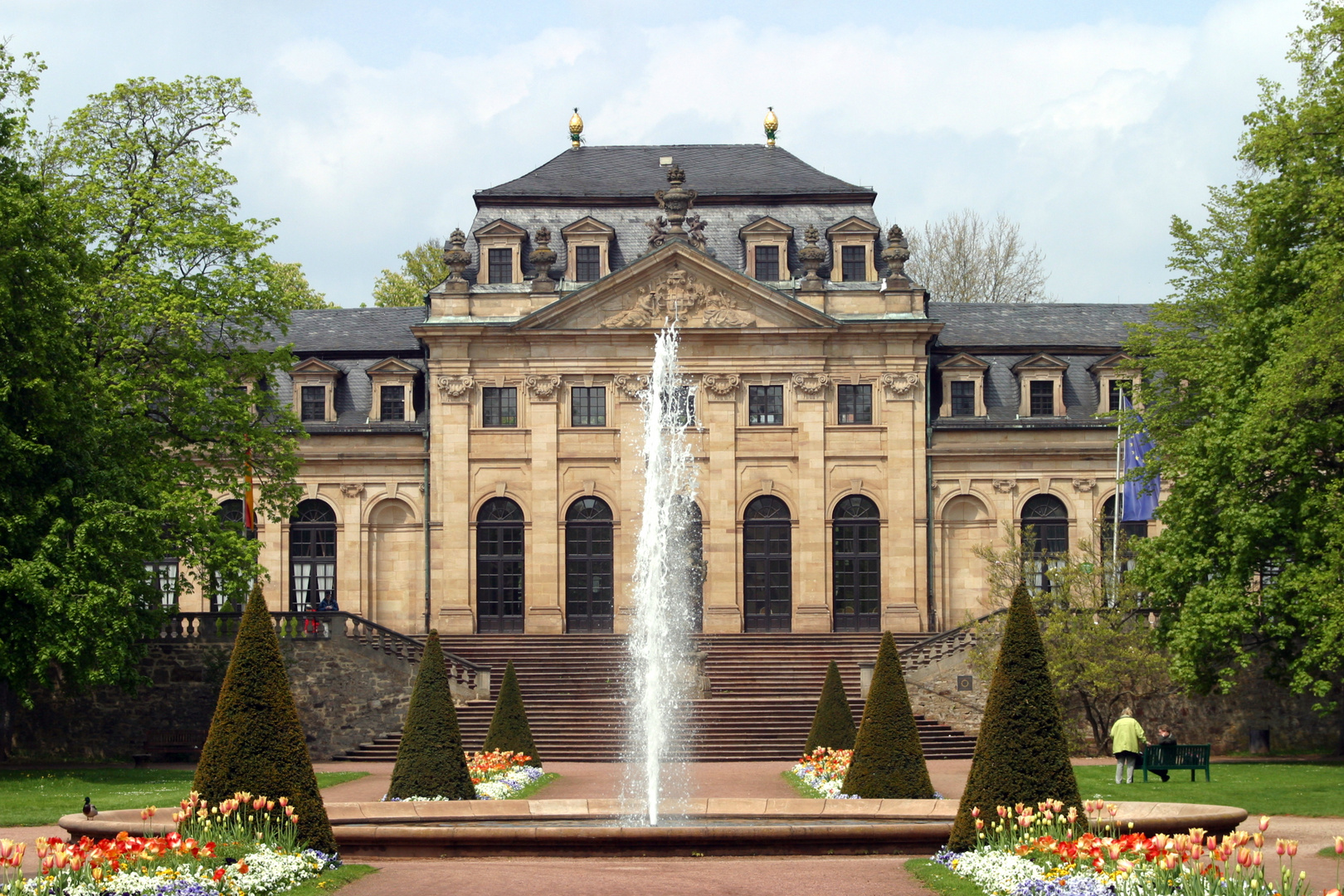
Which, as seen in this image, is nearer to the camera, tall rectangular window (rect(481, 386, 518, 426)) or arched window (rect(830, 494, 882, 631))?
arched window (rect(830, 494, 882, 631))

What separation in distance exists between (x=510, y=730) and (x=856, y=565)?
18633 mm

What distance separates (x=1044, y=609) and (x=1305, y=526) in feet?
27.5

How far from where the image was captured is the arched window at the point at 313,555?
48.4 m

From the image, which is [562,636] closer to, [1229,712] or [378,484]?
[378,484]

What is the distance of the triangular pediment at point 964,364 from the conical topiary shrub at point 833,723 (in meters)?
18.7

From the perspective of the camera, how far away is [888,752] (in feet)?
78.7

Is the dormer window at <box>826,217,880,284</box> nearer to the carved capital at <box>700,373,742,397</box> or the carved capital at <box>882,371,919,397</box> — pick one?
the carved capital at <box>882,371,919,397</box>

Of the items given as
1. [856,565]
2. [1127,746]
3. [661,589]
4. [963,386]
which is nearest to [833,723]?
[1127,746]

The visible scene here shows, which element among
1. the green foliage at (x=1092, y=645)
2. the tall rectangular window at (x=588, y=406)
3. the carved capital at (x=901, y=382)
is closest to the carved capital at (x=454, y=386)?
the tall rectangular window at (x=588, y=406)

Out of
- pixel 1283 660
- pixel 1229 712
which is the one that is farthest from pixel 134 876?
pixel 1229 712

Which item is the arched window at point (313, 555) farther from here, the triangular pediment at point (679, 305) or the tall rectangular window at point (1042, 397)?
the tall rectangular window at point (1042, 397)

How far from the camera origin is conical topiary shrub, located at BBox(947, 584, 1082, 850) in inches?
682

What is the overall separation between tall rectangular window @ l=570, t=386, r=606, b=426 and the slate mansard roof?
645 centimetres

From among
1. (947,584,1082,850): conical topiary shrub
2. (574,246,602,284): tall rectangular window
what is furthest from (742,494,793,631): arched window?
(947,584,1082,850): conical topiary shrub
